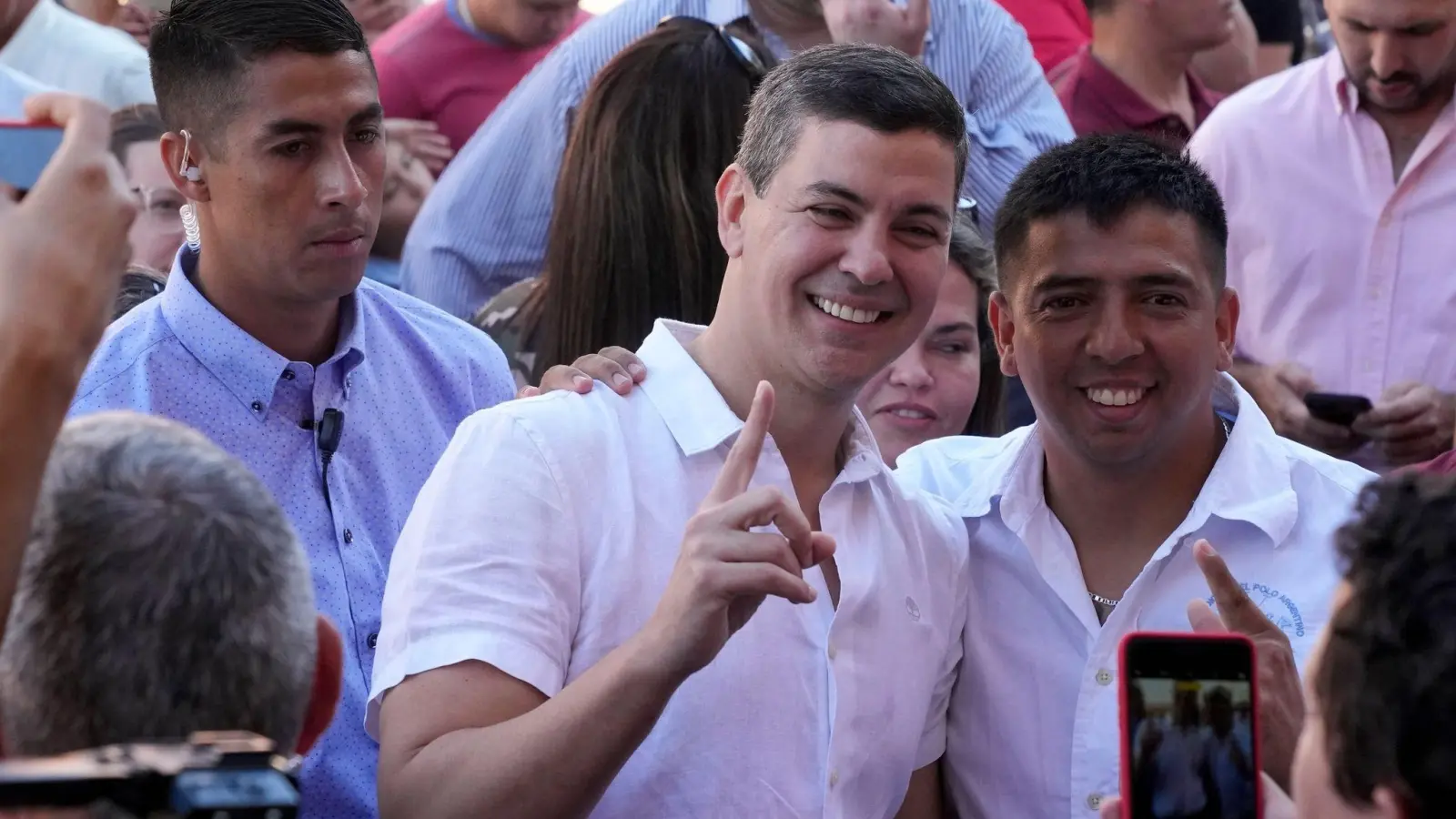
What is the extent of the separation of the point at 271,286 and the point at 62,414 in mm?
1607

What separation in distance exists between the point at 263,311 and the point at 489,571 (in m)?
0.95

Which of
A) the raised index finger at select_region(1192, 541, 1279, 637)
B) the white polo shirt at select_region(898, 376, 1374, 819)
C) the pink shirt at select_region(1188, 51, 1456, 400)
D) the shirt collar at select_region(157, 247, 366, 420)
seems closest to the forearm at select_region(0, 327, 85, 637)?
the shirt collar at select_region(157, 247, 366, 420)

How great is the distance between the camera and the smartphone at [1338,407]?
452 cm

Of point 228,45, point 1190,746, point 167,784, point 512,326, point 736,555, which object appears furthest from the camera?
point 512,326

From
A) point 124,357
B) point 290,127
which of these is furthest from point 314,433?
point 290,127

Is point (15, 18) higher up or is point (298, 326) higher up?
point (15, 18)

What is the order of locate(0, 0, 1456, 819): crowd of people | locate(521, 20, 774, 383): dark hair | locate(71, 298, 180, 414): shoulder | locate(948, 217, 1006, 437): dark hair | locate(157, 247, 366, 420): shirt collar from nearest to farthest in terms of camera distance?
locate(0, 0, 1456, 819): crowd of people → locate(71, 298, 180, 414): shoulder → locate(157, 247, 366, 420): shirt collar → locate(521, 20, 774, 383): dark hair → locate(948, 217, 1006, 437): dark hair

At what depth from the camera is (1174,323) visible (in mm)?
3293

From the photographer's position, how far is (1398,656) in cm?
169

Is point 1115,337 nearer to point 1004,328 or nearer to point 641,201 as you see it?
point 1004,328

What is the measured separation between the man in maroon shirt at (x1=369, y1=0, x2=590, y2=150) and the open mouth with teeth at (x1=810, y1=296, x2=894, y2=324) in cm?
261

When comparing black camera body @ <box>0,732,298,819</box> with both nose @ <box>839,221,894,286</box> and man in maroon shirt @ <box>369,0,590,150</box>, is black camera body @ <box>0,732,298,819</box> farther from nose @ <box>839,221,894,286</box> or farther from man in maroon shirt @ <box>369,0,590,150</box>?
man in maroon shirt @ <box>369,0,590,150</box>

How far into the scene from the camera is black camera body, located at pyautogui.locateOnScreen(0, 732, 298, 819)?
4.58 ft

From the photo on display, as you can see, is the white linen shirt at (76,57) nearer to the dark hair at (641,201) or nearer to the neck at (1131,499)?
the dark hair at (641,201)
